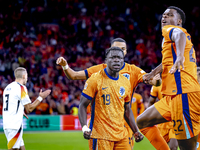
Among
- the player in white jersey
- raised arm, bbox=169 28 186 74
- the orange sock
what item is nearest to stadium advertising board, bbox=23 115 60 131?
the player in white jersey

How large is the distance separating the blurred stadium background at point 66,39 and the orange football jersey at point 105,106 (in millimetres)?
10198

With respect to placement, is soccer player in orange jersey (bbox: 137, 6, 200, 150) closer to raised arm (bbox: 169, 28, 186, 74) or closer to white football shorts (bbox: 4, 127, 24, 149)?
raised arm (bbox: 169, 28, 186, 74)

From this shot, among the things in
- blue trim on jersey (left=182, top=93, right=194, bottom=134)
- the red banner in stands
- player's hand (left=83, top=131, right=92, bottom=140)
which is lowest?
the red banner in stands

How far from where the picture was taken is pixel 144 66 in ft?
62.1

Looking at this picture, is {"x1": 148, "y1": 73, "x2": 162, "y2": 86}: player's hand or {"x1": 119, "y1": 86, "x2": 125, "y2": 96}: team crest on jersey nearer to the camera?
{"x1": 119, "y1": 86, "x2": 125, "y2": 96}: team crest on jersey

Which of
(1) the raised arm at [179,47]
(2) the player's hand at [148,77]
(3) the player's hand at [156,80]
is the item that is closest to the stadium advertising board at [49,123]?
(3) the player's hand at [156,80]

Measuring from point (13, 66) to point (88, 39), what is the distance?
19.4 ft

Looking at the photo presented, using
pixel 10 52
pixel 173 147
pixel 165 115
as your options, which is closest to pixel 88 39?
pixel 10 52

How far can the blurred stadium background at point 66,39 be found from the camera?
15.0 metres

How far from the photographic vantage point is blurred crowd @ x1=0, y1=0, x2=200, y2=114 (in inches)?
627

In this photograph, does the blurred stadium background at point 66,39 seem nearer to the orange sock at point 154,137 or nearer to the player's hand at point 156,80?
the orange sock at point 154,137

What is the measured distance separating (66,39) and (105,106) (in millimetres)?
15867

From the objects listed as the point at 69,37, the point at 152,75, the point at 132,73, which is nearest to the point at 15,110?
the point at 132,73

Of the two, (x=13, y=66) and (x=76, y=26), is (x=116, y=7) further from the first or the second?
(x=13, y=66)
